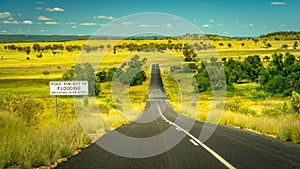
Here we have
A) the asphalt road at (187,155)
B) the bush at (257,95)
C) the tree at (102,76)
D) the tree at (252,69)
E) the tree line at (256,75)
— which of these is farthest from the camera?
the tree at (252,69)

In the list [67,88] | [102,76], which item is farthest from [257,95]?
[67,88]

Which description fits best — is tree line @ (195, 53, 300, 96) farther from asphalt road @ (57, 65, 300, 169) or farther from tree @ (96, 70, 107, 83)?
asphalt road @ (57, 65, 300, 169)

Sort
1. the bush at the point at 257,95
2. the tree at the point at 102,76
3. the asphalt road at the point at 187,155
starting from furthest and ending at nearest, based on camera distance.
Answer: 1. the tree at the point at 102,76
2. the bush at the point at 257,95
3. the asphalt road at the point at 187,155

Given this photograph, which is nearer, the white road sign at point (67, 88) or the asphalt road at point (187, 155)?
the asphalt road at point (187, 155)

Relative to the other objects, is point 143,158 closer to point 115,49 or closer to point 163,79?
point 163,79

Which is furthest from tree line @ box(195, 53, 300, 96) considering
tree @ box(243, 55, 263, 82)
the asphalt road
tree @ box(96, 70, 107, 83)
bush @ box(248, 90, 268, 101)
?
the asphalt road

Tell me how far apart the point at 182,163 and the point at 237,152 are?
2330mm

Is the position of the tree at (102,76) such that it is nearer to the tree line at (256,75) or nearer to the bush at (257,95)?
the tree line at (256,75)

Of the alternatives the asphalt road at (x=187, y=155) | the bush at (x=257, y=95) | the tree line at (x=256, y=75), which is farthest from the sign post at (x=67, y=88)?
the tree line at (x=256, y=75)

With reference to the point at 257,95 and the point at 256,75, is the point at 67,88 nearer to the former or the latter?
the point at 257,95

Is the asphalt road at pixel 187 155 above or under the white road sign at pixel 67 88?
under

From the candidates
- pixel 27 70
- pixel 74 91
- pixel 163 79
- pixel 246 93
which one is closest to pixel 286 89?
pixel 246 93

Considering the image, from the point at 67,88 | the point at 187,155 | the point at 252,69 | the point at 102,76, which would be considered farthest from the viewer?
the point at 252,69

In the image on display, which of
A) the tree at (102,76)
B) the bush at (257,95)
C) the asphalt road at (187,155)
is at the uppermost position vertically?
the asphalt road at (187,155)
